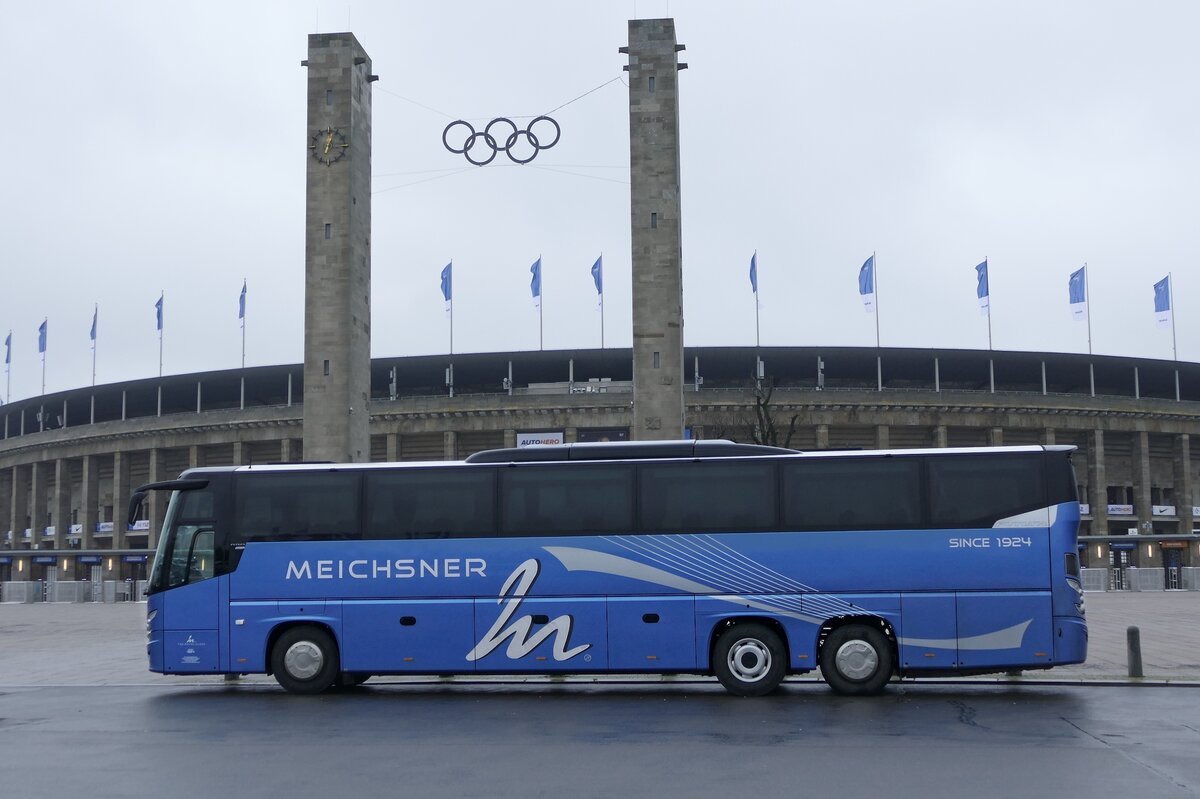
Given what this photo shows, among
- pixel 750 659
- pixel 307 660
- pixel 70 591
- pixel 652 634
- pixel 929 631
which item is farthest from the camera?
pixel 70 591

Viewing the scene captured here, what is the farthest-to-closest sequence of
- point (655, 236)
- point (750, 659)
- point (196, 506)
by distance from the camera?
point (655, 236), point (196, 506), point (750, 659)

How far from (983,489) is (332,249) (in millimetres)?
32231

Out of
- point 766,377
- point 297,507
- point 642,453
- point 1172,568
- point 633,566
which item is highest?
point 766,377

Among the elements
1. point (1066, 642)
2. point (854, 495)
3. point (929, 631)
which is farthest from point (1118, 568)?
point (854, 495)

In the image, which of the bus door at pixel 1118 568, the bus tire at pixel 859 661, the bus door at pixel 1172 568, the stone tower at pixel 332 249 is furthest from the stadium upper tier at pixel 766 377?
the bus tire at pixel 859 661

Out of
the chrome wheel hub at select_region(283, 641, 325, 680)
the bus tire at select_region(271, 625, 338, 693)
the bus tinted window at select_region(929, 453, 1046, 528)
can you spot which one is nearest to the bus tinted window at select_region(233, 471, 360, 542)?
the bus tire at select_region(271, 625, 338, 693)

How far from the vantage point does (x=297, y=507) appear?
712 inches

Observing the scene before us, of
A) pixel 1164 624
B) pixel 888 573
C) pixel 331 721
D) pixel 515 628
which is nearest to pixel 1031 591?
pixel 888 573

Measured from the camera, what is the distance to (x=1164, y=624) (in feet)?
97.9

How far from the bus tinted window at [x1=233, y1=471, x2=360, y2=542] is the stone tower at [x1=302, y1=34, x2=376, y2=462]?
26.2m

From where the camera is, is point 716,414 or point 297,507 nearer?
point 297,507

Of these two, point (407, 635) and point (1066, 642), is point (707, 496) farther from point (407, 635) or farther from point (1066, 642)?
point (1066, 642)

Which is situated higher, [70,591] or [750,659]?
[750,659]

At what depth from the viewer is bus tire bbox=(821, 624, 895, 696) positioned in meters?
16.7
